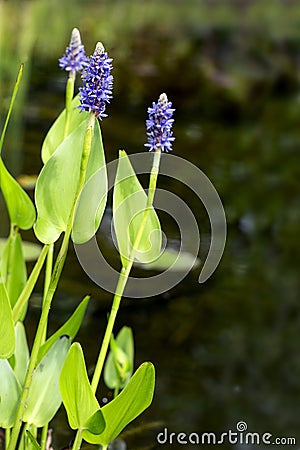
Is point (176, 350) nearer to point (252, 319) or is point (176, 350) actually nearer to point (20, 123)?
point (252, 319)

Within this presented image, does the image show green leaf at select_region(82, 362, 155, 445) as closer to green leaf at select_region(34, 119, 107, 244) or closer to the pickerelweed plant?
the pickerelweed plant

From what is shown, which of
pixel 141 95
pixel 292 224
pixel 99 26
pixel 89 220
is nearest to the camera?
pixel 89 220

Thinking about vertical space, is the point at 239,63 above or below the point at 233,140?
Answer: above

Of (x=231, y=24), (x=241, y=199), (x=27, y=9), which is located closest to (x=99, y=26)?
(x=27, y=9)

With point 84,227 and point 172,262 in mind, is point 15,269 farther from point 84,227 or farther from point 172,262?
point 172,262

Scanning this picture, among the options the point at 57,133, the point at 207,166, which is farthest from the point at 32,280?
the point at 207,166

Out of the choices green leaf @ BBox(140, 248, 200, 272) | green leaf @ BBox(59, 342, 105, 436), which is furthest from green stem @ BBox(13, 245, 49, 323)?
green leaf @ BBox(140, 248, 200, 272)
